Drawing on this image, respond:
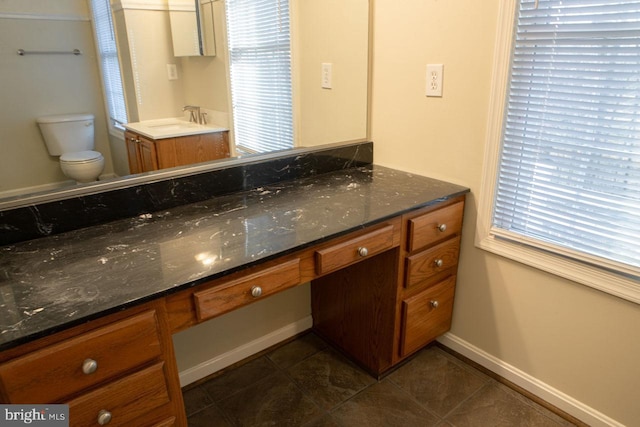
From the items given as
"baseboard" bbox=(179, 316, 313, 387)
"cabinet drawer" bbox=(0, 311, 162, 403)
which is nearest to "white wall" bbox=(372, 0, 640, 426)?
"baseboard" bbox=(179, 316, 313, 387)

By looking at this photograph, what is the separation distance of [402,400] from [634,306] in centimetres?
91

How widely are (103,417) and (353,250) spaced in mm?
840

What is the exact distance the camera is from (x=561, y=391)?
1661 millimetres

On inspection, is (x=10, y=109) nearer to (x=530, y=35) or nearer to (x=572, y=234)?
(x=530, y=35)

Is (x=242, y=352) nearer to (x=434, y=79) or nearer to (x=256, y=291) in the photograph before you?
(x=256, y=291)

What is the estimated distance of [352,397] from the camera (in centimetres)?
178

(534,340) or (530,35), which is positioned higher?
(530,35)

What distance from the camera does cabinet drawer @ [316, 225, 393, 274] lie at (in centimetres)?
136

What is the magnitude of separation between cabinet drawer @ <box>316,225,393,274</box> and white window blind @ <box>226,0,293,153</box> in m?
0.64

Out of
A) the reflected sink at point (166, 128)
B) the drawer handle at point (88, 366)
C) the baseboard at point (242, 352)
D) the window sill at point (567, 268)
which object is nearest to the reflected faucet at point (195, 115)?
the reflected sink at point (166, 128)

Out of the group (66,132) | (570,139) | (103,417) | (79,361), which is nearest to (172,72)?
(66,132)

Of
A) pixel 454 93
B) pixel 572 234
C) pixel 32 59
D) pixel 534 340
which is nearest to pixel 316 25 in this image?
pixel 454 93

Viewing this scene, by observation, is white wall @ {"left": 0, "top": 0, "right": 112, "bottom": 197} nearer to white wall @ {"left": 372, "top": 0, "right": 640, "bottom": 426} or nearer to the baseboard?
the baseboard

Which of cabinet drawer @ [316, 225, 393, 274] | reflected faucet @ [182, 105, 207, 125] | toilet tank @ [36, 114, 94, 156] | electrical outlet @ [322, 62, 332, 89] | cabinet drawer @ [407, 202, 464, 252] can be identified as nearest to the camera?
toilet tank @ [36, 114, 94, 156]
